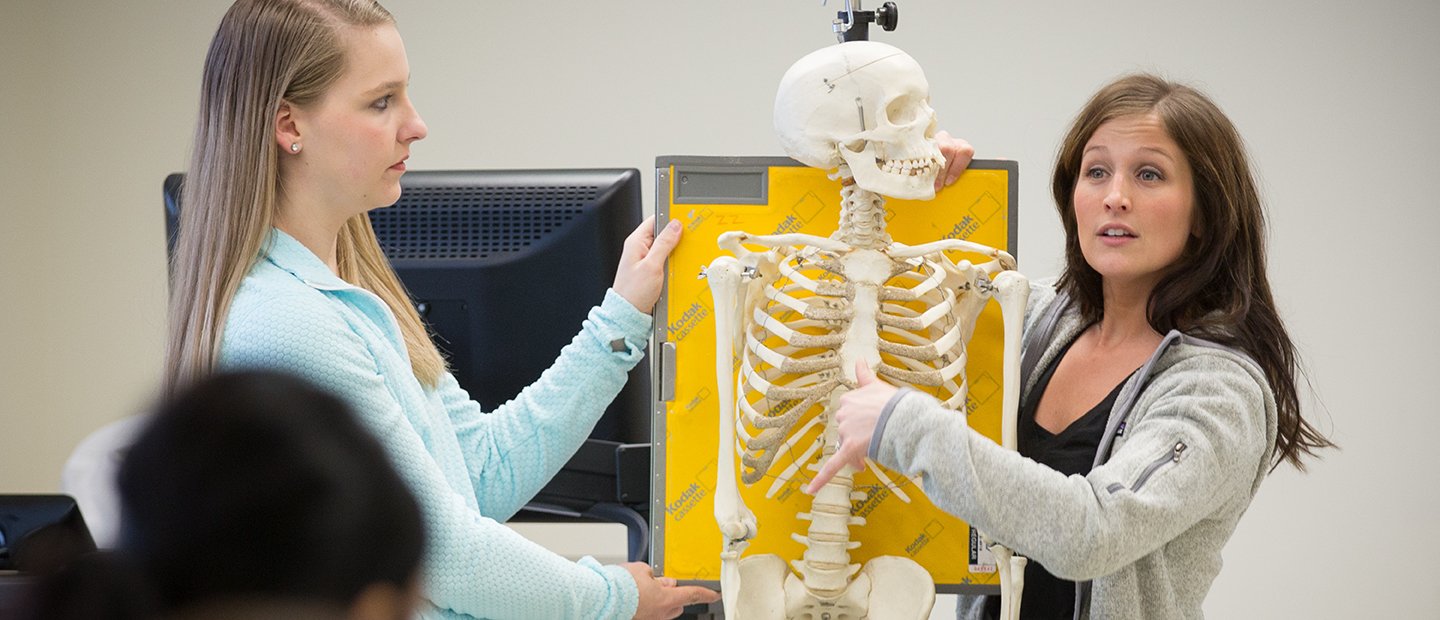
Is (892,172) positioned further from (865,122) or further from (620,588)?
(620,588)

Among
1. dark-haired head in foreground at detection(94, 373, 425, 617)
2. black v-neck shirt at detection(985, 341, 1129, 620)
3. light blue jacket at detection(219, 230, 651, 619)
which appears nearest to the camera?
dark-haired head in foreground at detection(94, 373, 425, 617)

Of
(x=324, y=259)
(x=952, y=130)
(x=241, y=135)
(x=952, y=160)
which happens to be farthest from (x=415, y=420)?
(x=952, y=130)

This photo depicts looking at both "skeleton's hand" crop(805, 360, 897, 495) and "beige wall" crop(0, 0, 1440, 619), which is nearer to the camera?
"skeleton's hand" crop(805, 360, 897, 495)

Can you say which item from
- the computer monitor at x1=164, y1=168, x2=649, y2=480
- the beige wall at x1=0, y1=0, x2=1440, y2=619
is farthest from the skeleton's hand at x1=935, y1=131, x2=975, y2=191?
the beige wall at x1=0, y1=0, x2=1440, y2=619

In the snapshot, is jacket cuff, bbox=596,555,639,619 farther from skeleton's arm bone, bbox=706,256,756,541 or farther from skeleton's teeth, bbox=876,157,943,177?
skeleton's teeth, bbox=876,157,943,177

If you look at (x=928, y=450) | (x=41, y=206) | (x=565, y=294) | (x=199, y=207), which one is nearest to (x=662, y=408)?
(x=565, y=294)

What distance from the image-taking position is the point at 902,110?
185cm

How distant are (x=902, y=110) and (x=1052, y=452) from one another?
1.64 ft

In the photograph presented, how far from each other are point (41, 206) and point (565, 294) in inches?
115

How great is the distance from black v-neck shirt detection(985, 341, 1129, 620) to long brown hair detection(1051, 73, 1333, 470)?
138mm

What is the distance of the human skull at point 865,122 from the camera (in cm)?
178

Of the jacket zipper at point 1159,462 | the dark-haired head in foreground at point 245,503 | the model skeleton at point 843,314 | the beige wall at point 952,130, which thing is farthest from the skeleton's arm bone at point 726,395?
the beige wall at point 952,130

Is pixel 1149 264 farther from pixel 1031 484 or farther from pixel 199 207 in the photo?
pixel 199 207

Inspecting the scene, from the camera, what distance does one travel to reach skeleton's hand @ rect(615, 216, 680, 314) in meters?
1.84
